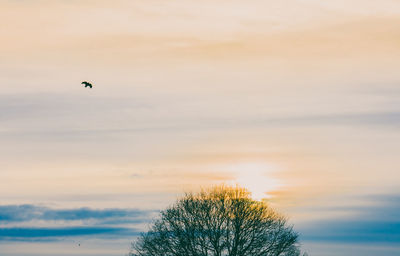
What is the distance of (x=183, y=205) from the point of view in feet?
306

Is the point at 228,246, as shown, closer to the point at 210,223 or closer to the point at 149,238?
the point at 210,223

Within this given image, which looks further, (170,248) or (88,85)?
(170,248)

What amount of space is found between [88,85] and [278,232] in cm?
3162

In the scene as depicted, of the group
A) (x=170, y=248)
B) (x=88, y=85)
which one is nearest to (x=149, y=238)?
(x=170, y=248)

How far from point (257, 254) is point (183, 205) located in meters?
10.5

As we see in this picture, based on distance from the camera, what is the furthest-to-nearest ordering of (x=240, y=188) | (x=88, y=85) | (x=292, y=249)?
(x=240, y=188)
(x=292, y=249)
(x=88, y=85)

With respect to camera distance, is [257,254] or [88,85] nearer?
[88,85]

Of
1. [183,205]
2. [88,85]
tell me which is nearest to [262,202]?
[183,205]

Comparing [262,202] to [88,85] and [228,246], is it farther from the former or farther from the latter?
[88,85]

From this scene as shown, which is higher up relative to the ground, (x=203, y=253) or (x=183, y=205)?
(x=183, y=205)

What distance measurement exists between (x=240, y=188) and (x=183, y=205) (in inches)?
297

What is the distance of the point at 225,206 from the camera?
93312mm

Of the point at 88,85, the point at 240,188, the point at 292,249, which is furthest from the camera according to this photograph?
the point at 240,188

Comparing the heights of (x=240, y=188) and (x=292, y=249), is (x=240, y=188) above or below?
above
